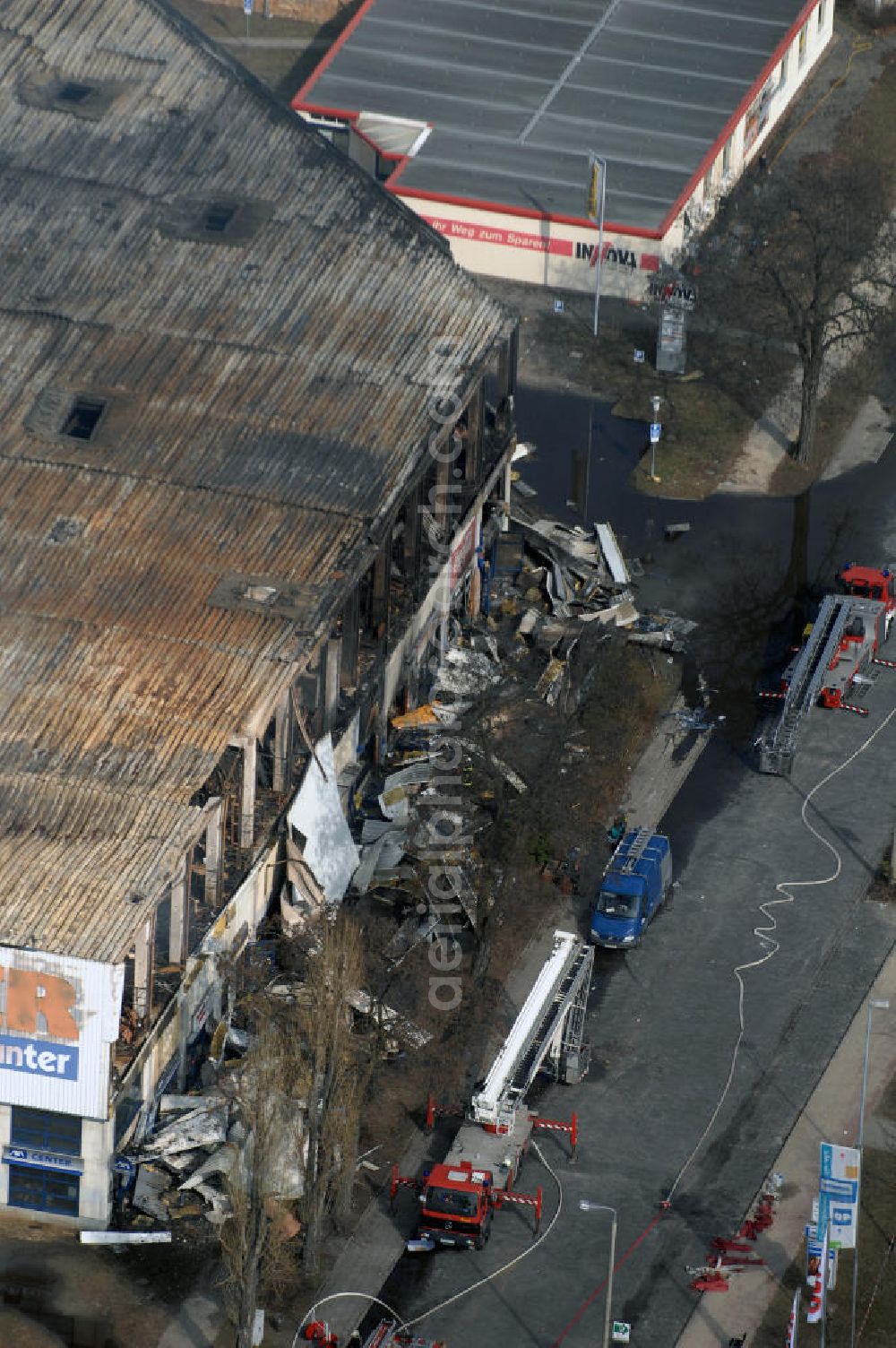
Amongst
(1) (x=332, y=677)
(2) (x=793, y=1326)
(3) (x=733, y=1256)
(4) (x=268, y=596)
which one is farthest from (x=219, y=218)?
(2) (x=793, y=1326)

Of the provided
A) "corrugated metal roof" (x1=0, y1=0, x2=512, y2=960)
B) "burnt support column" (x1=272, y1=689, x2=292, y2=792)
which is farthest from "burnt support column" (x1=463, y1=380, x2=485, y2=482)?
"burnt support column" (x1=272, y1=689, x2=292, y2=792)

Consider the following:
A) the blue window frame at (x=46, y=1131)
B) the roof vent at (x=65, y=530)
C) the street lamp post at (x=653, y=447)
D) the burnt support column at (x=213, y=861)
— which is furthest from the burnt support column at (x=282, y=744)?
the street lamp post at (x=653, y=447)

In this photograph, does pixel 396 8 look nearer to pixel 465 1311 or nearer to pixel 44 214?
pixel 44 214

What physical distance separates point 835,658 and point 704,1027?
78.9ft

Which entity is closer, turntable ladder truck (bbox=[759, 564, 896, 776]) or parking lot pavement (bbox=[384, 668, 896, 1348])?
parking lot pavement (bbox=[384, 668, 896, 1348])

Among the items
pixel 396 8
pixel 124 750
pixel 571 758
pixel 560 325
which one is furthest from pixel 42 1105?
pixel 396 8

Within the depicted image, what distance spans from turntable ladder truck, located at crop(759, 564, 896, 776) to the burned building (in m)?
14.6

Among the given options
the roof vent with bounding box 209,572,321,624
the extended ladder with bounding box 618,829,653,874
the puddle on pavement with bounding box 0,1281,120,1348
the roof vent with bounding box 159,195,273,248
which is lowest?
the puddle on pavement with bounding box 0,1281,120,1348

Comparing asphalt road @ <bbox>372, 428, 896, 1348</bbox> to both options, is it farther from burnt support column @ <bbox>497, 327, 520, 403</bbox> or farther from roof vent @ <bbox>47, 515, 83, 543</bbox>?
roof vent @ <bbox>47, 515, 83, 543</bbox>

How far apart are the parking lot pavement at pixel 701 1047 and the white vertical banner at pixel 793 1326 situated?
3114mm

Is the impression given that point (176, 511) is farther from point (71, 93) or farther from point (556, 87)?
point (556, 87)

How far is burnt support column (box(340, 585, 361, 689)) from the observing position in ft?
338

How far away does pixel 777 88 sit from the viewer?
518 ft

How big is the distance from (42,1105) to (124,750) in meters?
13.1
